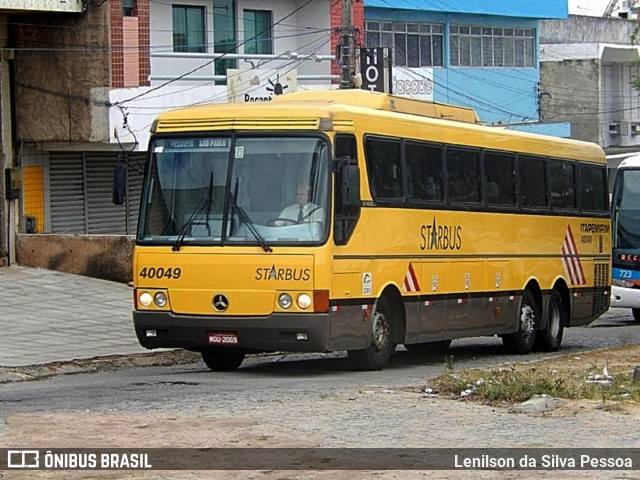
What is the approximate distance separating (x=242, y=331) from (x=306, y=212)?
1.42 meters

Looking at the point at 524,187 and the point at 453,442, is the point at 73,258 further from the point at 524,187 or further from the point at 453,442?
the point at 453,442

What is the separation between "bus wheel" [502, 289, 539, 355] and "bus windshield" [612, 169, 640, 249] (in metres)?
7.47

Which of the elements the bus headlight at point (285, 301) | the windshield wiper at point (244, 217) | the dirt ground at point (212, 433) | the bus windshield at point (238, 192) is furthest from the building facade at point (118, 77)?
the dirt ground at point (212, 433)

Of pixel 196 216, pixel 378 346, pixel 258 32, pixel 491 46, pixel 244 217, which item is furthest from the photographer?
pixel 491 46

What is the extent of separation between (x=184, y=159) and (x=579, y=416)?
5.91 metres

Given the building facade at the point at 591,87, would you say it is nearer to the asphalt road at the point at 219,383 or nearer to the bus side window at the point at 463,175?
the bus side window at the point at 463,175

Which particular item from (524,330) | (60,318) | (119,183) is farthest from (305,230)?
(60,318)

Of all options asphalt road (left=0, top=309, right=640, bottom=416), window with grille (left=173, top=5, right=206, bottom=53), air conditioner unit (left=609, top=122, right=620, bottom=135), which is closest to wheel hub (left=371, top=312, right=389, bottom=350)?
asphalt road (left=0, top=309, right=640, bottom=416)

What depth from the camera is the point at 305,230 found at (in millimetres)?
14758

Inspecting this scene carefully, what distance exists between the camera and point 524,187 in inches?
792

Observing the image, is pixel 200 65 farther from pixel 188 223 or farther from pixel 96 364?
pixel 188 223

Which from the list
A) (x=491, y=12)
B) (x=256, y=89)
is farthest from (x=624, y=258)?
(x=491, y=12)

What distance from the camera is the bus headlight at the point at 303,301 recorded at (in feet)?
48.0

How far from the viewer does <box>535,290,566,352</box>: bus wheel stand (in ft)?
68.5
